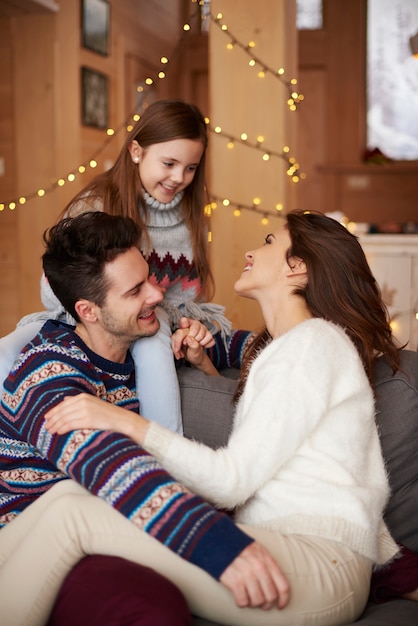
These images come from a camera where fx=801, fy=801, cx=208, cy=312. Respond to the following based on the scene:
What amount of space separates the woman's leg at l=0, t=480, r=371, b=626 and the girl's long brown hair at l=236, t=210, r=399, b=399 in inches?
19.5

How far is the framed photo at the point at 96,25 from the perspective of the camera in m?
5.19

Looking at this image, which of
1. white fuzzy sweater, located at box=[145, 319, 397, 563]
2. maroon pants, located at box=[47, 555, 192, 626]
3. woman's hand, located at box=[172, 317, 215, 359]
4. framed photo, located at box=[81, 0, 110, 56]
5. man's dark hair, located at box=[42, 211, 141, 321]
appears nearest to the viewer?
maroon pants, located at box=[47, 555, 192, 626]

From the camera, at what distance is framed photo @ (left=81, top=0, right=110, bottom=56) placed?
17.0 ft

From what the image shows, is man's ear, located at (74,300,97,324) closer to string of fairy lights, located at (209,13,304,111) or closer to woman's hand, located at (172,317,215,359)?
woman's hand, located at (172,317,215,359)

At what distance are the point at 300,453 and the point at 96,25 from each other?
4.52m

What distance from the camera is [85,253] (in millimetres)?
1769

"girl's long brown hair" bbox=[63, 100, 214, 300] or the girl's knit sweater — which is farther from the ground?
"girl's long brown hair" bbox=[63, 100, 214, 300]

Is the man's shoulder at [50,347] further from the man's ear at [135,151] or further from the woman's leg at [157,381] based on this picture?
the man's ear at [135,151]

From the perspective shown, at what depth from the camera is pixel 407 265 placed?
448 centimetres

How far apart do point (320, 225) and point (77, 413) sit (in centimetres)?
70

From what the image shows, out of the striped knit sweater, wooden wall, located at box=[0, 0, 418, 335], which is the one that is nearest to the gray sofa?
the striped knit sweater

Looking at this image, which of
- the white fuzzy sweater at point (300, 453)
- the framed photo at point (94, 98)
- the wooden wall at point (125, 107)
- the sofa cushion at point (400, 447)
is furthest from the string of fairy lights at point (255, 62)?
the framed photo at point (94, 98)

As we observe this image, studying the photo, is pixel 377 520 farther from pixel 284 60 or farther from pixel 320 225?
pixel 284 60

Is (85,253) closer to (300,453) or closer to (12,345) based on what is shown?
(12,345)
